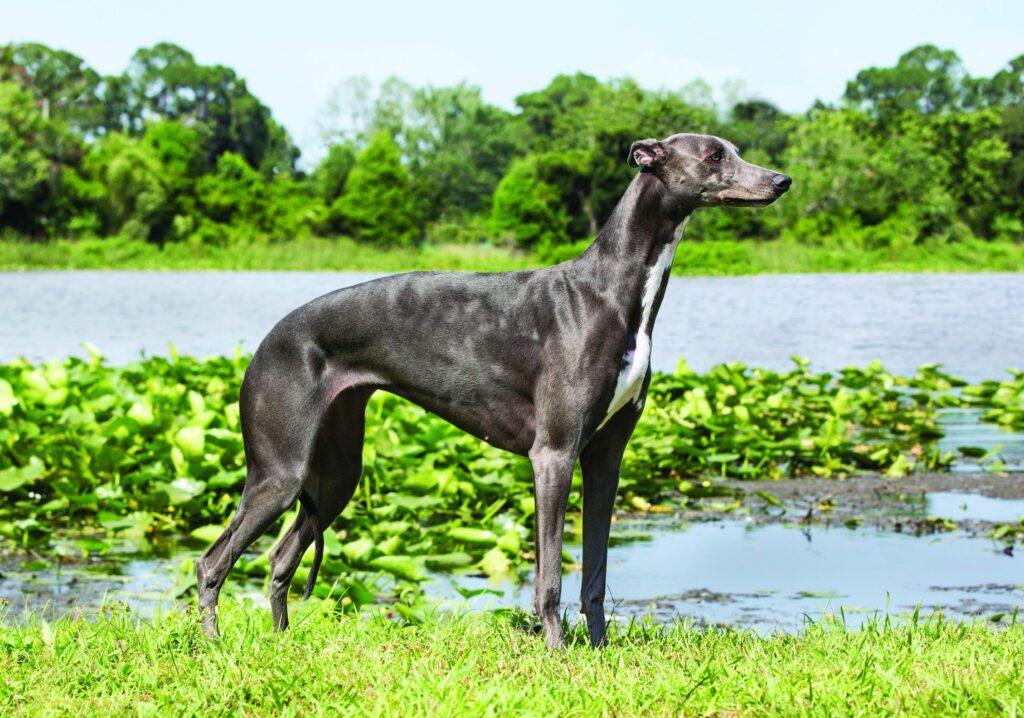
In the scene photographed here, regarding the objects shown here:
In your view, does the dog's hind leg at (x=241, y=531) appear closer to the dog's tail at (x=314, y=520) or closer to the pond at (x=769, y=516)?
the dog's tail at (x=314, y=520)

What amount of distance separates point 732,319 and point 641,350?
17.8m

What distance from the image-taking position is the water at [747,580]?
598 cm

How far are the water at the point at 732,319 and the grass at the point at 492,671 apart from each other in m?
10.5

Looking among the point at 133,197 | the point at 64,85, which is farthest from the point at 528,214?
the point at 64,85

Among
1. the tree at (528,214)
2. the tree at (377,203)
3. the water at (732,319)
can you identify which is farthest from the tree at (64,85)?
the water at (732,319)

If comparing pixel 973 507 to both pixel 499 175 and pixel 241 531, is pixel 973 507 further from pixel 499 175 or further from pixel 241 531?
pixel 499 175

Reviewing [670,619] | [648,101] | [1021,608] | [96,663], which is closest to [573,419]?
[96,663]

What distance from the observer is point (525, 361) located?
4113 millimetres

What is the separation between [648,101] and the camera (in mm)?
49938

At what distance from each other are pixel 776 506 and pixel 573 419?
→ 446cm

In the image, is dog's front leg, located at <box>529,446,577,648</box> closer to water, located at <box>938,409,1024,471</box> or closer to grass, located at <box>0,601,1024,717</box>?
grass, located at <box>0,601,1024,717</box>

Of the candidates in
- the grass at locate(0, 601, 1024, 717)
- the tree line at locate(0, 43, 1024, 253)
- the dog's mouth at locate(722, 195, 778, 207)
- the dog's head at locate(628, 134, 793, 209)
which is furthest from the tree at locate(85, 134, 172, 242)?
the dog's mouth at locate(722, 195, 778, 207)

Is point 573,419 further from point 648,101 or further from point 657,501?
point 648,101

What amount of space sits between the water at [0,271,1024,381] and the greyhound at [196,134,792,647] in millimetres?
10558
